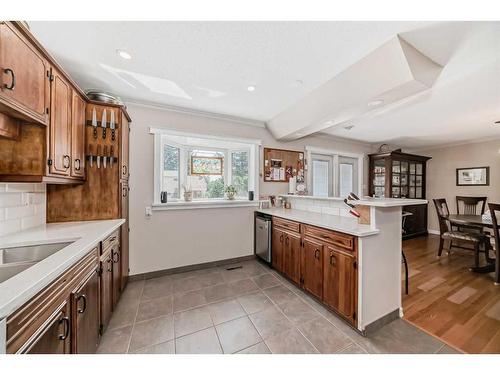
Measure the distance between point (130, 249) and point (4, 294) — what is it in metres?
2.07

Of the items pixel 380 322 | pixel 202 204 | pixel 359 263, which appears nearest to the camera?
pixel 359 263

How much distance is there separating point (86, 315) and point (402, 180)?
19.9 ft

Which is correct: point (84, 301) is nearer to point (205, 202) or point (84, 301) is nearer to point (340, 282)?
point (205, 202)

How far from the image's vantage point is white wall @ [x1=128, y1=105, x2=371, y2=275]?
8.37 feet

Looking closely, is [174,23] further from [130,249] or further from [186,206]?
[130,249]

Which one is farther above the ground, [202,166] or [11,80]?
[11,80]

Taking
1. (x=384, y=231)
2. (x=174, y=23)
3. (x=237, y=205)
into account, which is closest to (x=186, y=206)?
(x=237, y=205)

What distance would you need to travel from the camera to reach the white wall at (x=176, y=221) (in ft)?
8.37

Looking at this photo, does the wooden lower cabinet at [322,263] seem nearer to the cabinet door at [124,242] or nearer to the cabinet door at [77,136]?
the cabinet door at [124,242]

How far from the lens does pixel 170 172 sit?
115 inches

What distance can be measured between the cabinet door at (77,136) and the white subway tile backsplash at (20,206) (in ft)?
1.22

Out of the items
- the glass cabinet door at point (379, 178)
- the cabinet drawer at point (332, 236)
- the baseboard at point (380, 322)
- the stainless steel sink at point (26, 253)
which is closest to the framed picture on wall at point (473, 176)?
the glass cabinet door at point (379, 178)

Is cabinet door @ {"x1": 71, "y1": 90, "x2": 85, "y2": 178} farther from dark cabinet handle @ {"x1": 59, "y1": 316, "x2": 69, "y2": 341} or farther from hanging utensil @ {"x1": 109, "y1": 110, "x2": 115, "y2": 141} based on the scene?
dark cabinet handle @ {"x1": 59, "y1": 316, "x2": 69, "y2": 341}

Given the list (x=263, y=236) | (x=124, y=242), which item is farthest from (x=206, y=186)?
(x=124, y=242)
